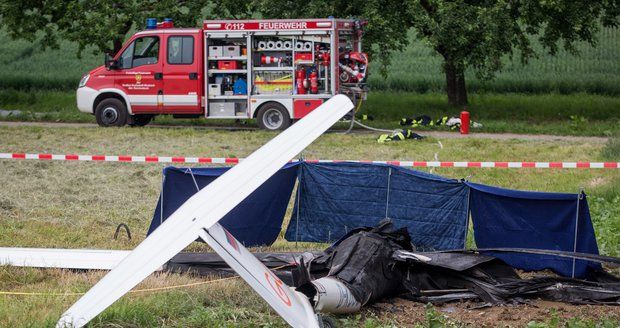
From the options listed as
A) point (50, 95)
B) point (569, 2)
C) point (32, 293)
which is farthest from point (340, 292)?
point (50, 95)

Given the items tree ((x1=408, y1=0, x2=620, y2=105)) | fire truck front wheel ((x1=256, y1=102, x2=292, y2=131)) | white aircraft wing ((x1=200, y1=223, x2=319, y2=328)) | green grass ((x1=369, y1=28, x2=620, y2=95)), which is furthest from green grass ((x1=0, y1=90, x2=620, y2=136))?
white aircraft wing ((x1=200, y1=223, x2=319, y2=328))

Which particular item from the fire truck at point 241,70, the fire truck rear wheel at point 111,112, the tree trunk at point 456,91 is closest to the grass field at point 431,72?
the tree trunk at point 456,91

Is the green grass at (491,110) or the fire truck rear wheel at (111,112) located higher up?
the fire truck rear wheel at (111,112)

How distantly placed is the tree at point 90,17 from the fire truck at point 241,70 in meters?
3.47

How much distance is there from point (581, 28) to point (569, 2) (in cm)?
76

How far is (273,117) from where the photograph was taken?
24.5 metres

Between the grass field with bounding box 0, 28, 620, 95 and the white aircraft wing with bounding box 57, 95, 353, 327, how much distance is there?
24.0 meters

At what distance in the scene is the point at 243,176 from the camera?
6875mm

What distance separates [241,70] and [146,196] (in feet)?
31.0

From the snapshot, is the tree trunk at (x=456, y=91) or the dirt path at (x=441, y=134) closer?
the dirt path at (x=441, y=134)

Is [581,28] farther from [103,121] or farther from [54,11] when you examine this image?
[54,11]

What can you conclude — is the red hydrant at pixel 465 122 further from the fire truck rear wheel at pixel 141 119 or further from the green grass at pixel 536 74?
the fire truck rear wheel at pixel 141 119

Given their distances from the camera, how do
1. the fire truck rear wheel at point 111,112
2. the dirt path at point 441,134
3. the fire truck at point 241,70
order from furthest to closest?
1. the fire truck rear wheel at point 111,112
2. the fire truck at point 241,70
3. the dirt path at point 441,134

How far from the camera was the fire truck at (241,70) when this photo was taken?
78.5 ft
